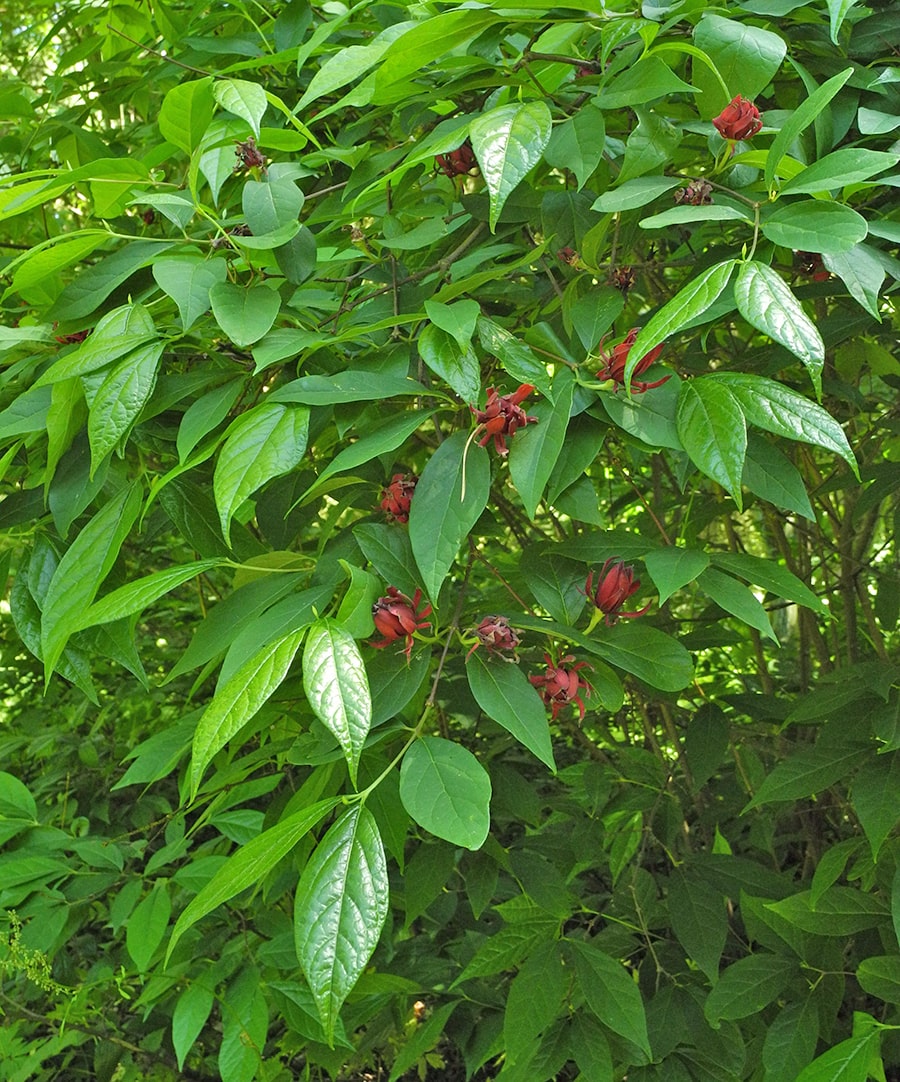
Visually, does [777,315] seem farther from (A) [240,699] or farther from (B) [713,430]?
(A) [240,699]

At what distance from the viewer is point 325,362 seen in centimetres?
73

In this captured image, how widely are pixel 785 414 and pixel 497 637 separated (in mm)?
213

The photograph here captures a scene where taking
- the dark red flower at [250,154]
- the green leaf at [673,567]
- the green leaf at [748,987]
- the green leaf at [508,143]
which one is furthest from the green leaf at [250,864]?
the green leaf at [748,987]

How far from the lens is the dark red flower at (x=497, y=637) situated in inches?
24.8

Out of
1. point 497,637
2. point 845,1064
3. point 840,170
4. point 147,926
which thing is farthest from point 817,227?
point 147,926

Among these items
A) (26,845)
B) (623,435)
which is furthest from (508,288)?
(26,845)

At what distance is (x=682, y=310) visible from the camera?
0.54 m

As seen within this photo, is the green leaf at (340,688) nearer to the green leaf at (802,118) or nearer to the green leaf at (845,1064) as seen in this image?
the green leaf at (802,118)

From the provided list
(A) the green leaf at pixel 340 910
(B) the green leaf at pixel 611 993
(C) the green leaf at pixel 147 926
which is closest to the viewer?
Result: (A) the green leaf at pixel 340 910

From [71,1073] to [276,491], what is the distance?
4.63 feet

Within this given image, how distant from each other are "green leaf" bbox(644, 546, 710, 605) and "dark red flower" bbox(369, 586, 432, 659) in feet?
0.47

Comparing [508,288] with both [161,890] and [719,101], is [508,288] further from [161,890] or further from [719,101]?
[161,890]

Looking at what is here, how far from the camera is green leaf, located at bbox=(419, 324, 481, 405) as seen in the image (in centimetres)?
59

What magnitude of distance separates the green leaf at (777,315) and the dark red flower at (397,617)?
0.26m
